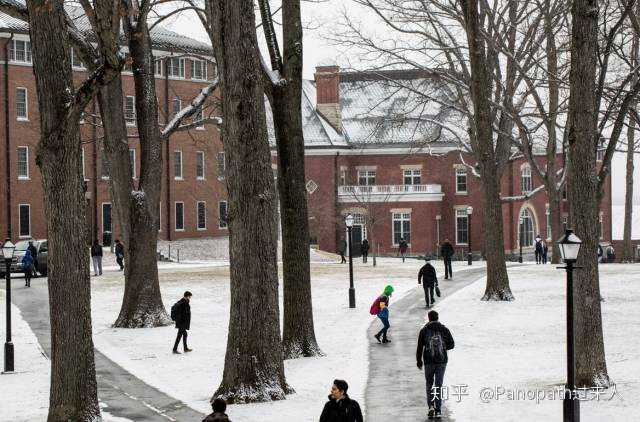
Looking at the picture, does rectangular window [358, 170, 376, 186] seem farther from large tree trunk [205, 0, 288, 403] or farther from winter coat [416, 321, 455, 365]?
winter coat [416, 321, 455, 365]

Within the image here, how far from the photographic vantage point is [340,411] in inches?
410

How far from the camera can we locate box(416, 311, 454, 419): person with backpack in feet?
46.7

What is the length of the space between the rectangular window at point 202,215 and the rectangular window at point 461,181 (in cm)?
1746

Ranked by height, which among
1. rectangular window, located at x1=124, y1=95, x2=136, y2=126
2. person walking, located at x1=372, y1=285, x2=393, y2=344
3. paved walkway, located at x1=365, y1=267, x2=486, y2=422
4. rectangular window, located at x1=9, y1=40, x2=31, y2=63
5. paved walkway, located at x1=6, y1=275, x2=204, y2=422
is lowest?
paved walkway, located at x1=6, y1=275, x2=204, y2=422

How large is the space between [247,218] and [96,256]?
90.0 feet

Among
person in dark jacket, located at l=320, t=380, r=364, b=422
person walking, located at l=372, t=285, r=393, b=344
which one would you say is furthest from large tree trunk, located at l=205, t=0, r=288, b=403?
person walking, located at l=372, t=285, r=393, b=344

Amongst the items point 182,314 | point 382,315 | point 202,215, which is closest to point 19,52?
point 202,215

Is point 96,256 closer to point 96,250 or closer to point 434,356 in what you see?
point 96,250

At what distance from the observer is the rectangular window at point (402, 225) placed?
67.8 meters

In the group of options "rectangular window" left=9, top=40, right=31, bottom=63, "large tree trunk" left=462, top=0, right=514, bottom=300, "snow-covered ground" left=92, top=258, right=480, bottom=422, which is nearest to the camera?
"snow-covered ground" left=92, top=258, right=480, bottom=422

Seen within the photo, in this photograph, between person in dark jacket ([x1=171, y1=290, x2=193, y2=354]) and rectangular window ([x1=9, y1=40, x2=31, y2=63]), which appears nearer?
person in dark jacket ([x1=171, y1=290, x2=193, y2=354])

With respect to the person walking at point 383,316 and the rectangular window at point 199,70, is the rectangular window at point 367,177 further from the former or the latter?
the person walking at point 383,316

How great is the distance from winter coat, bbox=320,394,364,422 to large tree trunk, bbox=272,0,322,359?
9.16m

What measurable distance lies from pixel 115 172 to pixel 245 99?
1143 cm
